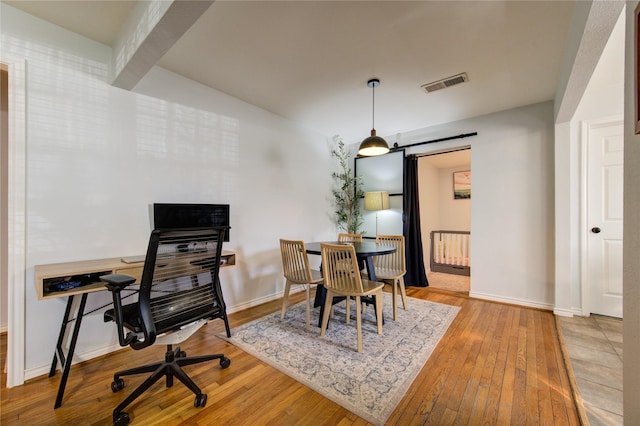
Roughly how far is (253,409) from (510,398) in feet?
5.31

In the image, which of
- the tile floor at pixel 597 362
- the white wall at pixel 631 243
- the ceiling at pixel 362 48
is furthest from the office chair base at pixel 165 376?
the ceiling at pixel 362 48

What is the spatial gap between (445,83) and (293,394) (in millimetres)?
3186

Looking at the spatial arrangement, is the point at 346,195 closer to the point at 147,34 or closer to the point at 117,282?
the point at 147,34

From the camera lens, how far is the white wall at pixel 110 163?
1.96 meters

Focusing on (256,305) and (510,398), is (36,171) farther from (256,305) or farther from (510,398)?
(510,398)

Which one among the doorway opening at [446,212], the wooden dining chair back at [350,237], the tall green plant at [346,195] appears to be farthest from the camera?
the doorway opening at [446,212]

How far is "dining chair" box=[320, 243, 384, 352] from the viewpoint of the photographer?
2260mm

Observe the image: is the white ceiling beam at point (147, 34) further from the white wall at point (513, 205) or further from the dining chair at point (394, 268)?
the white wall at point (513, 205)

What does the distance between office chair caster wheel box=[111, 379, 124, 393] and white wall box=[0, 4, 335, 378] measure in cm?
64

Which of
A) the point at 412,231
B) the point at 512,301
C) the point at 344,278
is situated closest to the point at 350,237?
the point at 412,231

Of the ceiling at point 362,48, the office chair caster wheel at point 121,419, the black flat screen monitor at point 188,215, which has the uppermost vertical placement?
the ceiling at point 362,48

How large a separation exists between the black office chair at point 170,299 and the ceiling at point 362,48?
1608 mm

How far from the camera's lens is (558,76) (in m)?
2.67

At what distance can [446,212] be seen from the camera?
20.6ft
